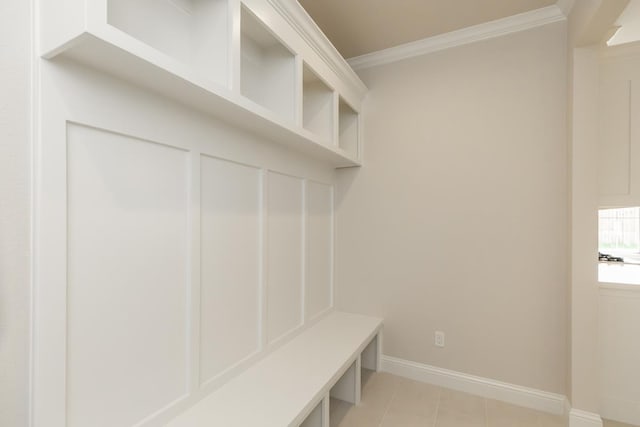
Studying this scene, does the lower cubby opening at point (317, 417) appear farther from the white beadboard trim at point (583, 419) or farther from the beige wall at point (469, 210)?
the white beadboard trim at point (583, 419)

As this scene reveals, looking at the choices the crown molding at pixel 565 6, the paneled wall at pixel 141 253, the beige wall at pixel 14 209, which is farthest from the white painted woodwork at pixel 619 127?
the beige wall at pixel 14 209

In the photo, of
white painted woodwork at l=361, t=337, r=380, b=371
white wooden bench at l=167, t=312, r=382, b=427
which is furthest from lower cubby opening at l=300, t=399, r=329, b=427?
white painted woodwork at l=361, t=337, r=380, b=371

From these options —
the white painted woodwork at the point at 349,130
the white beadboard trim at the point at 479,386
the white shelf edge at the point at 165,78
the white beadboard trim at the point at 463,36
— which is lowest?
the white beadboard trim at the point at 479,386

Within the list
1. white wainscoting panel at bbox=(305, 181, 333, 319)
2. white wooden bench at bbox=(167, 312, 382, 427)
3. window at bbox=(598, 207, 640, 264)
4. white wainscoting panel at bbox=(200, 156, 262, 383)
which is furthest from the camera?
window at bbox=(598, 207, 640, 264)

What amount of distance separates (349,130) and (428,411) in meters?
2.14

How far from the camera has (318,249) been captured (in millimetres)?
2441

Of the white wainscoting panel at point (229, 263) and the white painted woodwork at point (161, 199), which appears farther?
the white wainscoting panel at point (229, 263)

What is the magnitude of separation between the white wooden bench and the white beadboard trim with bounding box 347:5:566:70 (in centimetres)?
214

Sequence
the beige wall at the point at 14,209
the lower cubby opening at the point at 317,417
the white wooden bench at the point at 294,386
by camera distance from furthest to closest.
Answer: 1. the lower cubby opening at the point at 317,417
2. the white wooden bench at the point at 294,386
3. the beige wall at the point at 14,209

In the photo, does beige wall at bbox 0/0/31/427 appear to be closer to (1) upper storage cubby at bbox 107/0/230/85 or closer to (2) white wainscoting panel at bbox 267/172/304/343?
(1) upper storage cubby at bbox 107/0/230/85

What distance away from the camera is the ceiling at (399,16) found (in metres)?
1.96

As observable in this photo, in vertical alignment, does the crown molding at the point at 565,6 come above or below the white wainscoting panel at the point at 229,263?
above

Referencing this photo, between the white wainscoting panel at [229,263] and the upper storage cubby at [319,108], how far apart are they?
0.66m

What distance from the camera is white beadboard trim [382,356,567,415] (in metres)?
2.03
